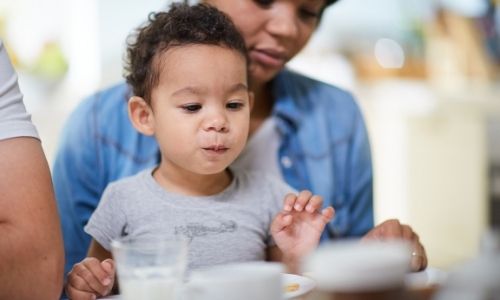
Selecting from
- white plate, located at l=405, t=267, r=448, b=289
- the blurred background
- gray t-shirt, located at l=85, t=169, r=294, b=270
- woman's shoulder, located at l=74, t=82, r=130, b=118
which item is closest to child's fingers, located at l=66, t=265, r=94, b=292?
gray t-shirt, located at l=85, t=169, r=294, b=270

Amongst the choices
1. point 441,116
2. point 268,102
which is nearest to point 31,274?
point 268,102

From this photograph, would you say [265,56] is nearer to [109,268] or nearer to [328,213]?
[328,213]

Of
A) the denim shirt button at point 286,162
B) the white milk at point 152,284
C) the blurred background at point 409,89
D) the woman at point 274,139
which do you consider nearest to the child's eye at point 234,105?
the woman at point 274,139

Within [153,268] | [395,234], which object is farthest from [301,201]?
[153,268]

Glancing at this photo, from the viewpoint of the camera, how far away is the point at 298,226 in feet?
4.16

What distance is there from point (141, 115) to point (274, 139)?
0.39 metres

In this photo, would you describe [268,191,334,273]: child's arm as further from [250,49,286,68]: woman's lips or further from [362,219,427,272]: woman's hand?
[250,49,286,68]: woman's lips

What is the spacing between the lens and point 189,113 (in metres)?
1.27

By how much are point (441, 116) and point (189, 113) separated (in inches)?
116

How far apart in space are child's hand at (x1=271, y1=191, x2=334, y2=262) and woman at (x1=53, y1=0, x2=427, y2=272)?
1.25 ft

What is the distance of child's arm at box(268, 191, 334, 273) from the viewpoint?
4.03ft

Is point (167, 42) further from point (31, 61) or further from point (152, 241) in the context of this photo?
point (31, 61)

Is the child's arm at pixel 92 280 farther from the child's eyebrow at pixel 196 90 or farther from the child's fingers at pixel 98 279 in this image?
the child's eyebrow at pixel 196 90

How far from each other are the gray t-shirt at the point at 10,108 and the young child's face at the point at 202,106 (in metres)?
0.24
